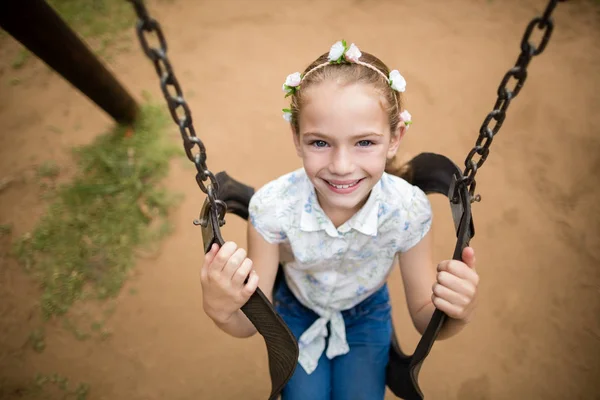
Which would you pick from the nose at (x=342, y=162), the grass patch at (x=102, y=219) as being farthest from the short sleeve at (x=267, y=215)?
the grass patch at (x=102, y=219)

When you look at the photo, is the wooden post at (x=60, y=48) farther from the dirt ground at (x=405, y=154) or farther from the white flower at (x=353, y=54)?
the white flower at (x=353, y=54)

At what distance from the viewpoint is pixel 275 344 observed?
1.15 metres

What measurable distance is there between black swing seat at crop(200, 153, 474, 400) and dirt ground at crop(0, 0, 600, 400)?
2.34ft

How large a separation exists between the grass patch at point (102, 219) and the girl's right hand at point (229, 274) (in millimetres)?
1556

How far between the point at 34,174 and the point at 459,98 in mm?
Answer: 2948

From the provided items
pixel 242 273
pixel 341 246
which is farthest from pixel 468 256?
pixel 242 273

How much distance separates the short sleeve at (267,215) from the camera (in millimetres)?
1408

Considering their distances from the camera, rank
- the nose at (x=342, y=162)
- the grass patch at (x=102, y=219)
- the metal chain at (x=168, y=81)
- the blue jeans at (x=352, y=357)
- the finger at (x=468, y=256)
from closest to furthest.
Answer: the metal chain at (x=168, y=81)
the finger at (x=468, y=256)
the nose at (x=342, y=162)
the blue jeans at (x=352, y=357)
the grass patch at (x=102, y=219)

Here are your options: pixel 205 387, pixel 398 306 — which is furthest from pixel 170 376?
pixel 398 306

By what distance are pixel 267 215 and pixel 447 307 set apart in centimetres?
62

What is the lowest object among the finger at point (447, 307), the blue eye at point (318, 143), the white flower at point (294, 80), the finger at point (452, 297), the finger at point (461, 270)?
the finger at point (447, 307)

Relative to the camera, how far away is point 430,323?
108 centimetres

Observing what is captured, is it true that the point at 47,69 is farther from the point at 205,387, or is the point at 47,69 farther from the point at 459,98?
the point at 459,98

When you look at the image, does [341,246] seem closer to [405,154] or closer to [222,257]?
[222,257]
